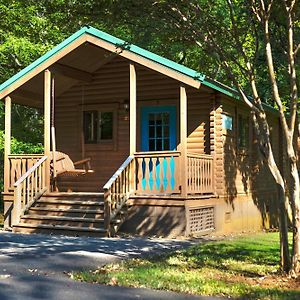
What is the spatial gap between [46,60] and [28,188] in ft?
11.2

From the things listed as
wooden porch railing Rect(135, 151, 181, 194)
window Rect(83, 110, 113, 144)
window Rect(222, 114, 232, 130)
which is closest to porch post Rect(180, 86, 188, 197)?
wooden porch railing Rect(135, 151, 181, 194)

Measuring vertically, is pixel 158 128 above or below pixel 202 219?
above

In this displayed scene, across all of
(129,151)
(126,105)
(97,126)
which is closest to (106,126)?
(97,126)

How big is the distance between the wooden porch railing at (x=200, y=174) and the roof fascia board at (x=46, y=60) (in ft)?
13.8

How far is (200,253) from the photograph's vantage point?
973 centimetres

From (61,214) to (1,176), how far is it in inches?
522

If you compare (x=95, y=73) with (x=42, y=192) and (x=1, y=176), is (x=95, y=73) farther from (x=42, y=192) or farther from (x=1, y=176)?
(x=1, y=176)

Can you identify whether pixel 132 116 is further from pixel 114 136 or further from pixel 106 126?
pixel 106 126

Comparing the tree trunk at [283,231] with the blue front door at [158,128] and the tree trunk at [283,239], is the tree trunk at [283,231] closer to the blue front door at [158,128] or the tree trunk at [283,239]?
the tree trunk at [283,239]

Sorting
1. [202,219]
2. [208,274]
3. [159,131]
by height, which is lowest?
[208,274]

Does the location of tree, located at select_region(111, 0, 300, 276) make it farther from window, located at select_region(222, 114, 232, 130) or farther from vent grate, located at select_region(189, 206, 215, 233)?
vent grate, located at select_region(189, 206, 215, 233)

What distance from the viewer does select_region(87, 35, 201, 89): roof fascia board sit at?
502 inches

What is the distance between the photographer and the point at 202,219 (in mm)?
13523

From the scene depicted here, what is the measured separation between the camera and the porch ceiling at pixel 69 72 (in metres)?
14.5
